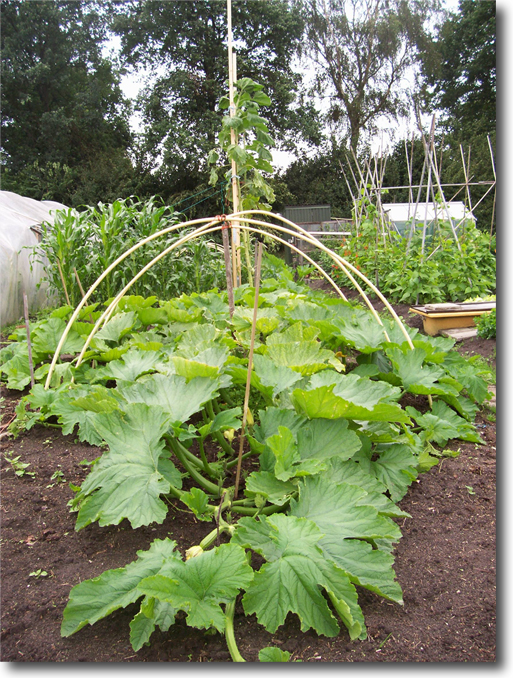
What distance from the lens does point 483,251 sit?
6.95 m

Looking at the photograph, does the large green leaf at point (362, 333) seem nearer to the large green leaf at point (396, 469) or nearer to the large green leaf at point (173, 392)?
the large green leaf at point (396, 469)

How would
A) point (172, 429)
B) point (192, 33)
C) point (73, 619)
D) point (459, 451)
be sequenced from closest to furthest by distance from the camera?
point (73, 619)
point (172, 429)
point (459, 451)
point (192, 33)

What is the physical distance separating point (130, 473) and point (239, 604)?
0.48 m

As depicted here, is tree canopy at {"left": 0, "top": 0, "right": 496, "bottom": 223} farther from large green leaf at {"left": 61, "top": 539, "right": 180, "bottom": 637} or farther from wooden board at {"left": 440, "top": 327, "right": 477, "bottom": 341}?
large green leaf at {"left": 61, "top": 539, "right": 180, "bottom": 637}

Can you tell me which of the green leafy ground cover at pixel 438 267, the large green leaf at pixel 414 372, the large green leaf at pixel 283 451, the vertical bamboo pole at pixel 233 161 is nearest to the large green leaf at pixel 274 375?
the large green leaf at pixel 283 451

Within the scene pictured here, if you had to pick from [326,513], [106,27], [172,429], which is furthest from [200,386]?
[106,27]

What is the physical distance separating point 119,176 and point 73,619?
1680 cm

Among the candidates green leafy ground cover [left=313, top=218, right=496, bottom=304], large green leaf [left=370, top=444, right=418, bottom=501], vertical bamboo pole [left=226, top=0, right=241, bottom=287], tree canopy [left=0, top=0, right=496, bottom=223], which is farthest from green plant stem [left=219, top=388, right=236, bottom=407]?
tree canopy [left=0, top=0, right=496, bottom=223]

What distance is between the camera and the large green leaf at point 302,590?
120cm

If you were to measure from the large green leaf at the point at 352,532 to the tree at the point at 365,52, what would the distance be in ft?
63.3

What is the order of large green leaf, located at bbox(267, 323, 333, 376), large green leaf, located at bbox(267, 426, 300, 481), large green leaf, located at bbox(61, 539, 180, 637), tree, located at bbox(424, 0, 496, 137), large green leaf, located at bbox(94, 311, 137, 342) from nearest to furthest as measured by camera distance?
large green leaf, located at bbox(61, 539, 180, 637) → large green leaf, located at bbox(267, 426, 300, 481) → large green leaf, located at bbox(267, 323, 333, 376) → large green leaf, located at bbox(94, 311, 137, 342) → tree, located at bbox(424, 0, 496, 137)

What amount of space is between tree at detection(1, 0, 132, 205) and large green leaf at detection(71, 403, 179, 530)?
51.2 ft

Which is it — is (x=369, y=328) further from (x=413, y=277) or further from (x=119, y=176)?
(x=119, y=176)

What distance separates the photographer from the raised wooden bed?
5398mm
